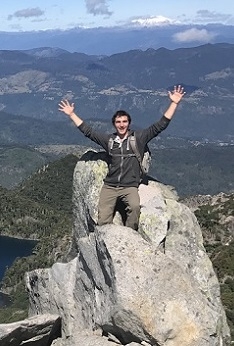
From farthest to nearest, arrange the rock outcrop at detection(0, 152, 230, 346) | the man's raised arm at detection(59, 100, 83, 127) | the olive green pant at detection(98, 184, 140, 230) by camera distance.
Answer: the man's raised arm at detection(59, 100, 83, 127) < the olive green pant at detection(98, 184, 140, 230) < the rock outcrop at detection(0, 152, 230, 346)

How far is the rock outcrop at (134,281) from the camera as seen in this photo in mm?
16078

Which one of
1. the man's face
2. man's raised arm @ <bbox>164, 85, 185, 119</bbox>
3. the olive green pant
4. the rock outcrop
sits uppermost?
man's raised arm @ <bbox>164, 85, 185, 119</bbox>

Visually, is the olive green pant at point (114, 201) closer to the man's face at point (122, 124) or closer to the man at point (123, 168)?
the man at point (123, 168)

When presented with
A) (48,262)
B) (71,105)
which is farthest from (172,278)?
(48,262)

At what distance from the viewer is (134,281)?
16359mm

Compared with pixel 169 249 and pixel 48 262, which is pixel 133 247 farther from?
pixel 48 262

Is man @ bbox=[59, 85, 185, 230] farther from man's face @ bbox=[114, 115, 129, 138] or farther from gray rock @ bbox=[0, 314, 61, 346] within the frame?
gray rock @ bbox=[0, 314, 61, 346]

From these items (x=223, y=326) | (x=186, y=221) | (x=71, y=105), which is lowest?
(x=223, y=326)

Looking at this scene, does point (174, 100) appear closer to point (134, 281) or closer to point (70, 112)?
point (70, 112)

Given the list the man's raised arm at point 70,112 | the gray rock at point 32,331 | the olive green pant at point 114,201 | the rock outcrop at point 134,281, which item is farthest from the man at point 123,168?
the gray rock at point 32,331

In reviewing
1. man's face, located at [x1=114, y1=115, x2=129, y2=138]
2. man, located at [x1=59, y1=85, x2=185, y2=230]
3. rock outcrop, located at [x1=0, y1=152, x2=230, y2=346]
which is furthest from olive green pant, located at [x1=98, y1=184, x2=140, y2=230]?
man's face, located at [x1=114, y1=115, x2=129, y2=138]

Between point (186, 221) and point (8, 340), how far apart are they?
24.7 feet

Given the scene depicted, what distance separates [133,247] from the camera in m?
17.3

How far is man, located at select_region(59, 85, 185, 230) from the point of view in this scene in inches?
760
